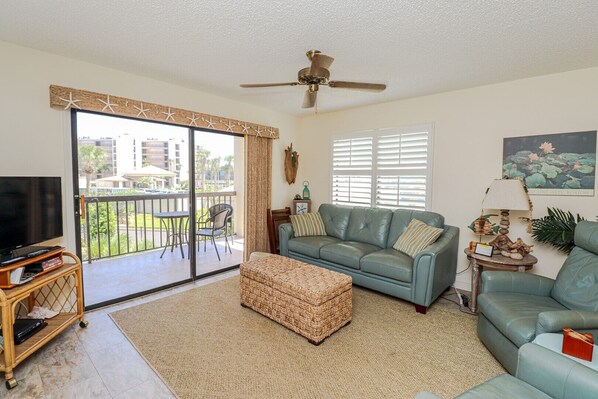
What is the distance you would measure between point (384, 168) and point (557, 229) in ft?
6.70

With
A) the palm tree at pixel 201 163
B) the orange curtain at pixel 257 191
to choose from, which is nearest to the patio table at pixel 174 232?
the palm tree at pixel 201 163

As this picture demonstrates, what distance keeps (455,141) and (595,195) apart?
141cm

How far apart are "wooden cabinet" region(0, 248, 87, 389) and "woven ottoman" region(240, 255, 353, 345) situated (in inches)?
58.5

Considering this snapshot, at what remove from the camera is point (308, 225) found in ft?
14.1

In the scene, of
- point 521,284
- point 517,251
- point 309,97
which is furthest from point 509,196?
point 309,97

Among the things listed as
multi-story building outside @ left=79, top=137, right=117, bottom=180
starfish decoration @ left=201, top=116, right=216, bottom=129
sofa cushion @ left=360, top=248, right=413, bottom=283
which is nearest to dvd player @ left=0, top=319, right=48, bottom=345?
multi-story building outside @ left=79, top=137, right=117, bottom=180

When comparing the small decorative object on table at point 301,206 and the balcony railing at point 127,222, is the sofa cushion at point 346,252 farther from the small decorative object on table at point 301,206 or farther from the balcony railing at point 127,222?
the balcony railing at point 127,222

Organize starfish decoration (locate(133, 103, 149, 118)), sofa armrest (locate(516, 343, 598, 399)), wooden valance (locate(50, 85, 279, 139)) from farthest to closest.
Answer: starfish decoration (locate(133, 103, 149, 118))
wooden valance (locate(50, 85, 279, 139))
sofa armrest (locate(516, 343, 598, 399))

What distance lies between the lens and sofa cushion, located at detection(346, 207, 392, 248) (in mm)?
3844

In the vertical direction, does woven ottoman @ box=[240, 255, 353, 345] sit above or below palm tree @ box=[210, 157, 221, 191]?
below

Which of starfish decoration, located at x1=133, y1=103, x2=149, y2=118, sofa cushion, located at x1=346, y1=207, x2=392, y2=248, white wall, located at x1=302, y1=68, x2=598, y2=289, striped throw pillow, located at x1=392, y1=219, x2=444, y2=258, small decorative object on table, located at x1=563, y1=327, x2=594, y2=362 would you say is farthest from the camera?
sofa cushion, located at x1=346, y1=207, x2=392, y2=248

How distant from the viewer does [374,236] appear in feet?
12.7

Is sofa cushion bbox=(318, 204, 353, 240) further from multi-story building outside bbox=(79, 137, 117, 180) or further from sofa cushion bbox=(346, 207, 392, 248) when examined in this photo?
multi-story building outside bbox=(79, 137, 117, 180)

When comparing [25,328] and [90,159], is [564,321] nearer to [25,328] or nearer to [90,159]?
[25,328]
